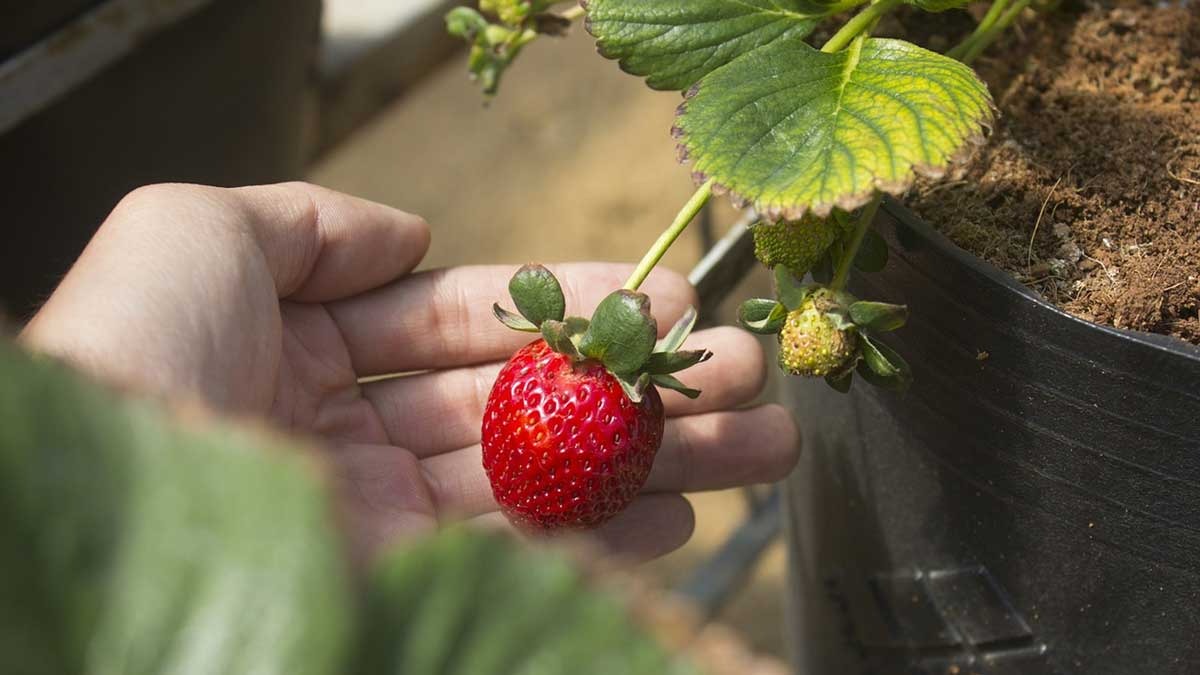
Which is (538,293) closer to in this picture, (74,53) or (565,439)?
(565,439)

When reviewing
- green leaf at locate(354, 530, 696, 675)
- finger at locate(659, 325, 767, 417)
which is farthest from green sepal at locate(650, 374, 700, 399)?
green leaf at locate(354, 530, 696, 675)

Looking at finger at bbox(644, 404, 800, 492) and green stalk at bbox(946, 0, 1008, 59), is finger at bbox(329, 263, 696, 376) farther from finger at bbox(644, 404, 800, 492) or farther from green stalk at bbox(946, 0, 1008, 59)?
green stalk at bbox(946, 0, 1008, 59)

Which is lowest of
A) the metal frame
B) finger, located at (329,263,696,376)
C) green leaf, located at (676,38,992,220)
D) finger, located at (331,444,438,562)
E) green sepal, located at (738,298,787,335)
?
finger, located at (331,444,438,562)

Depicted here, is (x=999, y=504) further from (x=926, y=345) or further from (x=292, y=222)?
(x=292, y=222)

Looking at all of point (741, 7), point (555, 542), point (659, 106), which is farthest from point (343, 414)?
point (659, 106)

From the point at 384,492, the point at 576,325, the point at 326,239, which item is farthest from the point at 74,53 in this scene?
the point at 576,325

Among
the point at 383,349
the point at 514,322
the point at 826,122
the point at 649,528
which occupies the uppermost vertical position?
the point at 826,122
